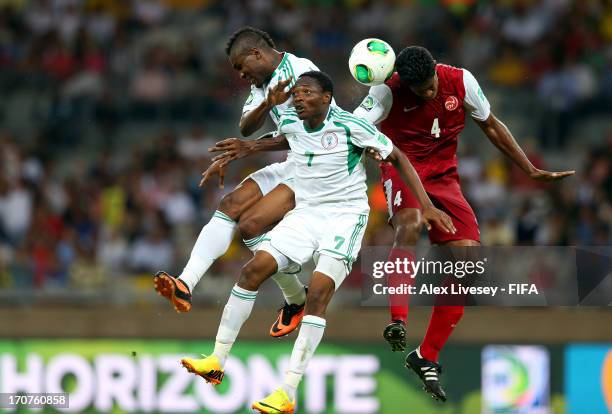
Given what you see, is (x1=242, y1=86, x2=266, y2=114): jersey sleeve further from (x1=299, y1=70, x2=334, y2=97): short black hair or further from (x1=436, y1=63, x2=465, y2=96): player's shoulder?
(x1=436, y1=63, x2=465, y2=96): player's shoulder

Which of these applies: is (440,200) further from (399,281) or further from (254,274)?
(254,274)

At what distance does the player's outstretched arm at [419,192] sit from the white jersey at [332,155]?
92mm

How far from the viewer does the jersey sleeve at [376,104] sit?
10.1 metres

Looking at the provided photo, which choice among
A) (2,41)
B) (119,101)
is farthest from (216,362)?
(2,41)

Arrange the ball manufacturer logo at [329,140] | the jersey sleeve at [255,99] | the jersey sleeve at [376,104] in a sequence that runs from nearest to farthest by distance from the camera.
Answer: the ball manufacturer logo at [329,140]
the jersey sleeve at [255,99]
the jersey sleeve at [376,104]

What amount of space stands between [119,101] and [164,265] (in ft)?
13.6

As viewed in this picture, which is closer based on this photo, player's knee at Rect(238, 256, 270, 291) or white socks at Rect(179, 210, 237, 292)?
player's knee at Rect(238, 256, 270, 291)

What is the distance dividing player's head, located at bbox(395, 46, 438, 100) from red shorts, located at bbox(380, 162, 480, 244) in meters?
0.73

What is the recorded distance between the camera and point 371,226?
1516cm

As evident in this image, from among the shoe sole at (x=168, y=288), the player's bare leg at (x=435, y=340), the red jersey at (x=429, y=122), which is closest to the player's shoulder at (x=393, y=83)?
the red jersey at (x=429, y=122)

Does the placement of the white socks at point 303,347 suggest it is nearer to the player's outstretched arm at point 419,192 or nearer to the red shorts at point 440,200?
the player's outstretched arm at point 419,192

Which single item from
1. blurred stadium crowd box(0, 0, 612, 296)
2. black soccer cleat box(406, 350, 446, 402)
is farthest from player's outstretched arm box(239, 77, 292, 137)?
blurred stadium crowd box(0, 0, 612, 296)

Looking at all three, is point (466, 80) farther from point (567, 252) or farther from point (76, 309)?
point (76, 309)

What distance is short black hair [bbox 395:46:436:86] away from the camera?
9727 mm
